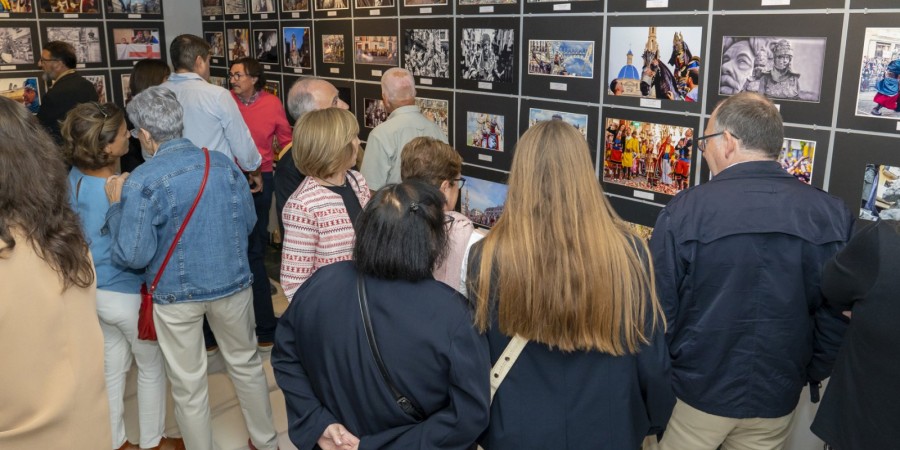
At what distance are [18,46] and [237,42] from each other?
203 cm

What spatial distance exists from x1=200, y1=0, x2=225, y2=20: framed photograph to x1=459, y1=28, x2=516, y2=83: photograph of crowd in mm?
4026

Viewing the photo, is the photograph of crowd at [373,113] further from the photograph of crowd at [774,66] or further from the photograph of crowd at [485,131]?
the photograph of crowd at [774,66]

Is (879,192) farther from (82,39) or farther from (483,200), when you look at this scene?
(82,39)

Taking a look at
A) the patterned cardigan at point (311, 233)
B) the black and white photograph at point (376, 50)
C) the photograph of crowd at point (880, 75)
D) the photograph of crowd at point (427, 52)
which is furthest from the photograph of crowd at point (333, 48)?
the photograph of crowd at point (880, 75)

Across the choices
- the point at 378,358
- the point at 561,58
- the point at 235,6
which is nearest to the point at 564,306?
the point at 378,358

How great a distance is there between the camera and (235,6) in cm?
737

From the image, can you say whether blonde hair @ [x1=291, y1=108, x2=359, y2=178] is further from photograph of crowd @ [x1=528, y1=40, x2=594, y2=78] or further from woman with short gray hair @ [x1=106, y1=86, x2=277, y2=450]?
photograph of crowd @ [x1=528, y1=40, x2=594, y2=78]

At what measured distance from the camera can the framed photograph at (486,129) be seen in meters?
4.42

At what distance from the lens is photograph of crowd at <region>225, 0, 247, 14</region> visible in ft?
23.6

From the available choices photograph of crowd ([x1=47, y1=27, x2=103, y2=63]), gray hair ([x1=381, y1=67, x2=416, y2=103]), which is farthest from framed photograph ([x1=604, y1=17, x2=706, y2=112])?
photograph of crowd ([x1=47, y1=27, x2=103, y2=63])

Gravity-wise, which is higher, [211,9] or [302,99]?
[211,9]

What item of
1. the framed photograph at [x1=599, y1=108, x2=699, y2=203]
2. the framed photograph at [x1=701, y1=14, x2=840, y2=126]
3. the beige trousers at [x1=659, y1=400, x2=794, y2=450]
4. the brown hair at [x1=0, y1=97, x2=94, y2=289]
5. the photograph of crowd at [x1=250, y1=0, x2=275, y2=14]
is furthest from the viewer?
the photograph of crowd at [x1=250, y1=0, x2=275, y2=14]

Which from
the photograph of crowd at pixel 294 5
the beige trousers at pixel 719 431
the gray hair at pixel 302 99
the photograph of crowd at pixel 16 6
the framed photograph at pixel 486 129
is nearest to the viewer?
the beige trousers at pixel 719 431

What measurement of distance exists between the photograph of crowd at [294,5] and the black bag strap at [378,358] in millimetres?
5008
